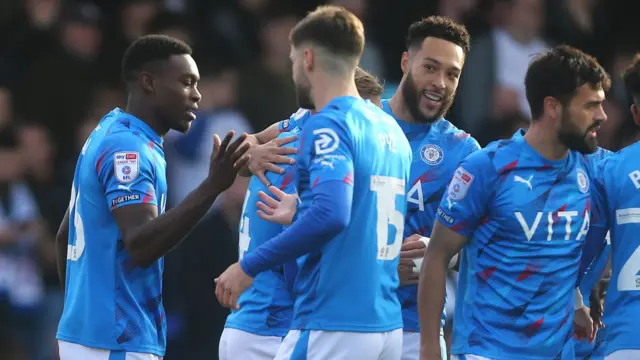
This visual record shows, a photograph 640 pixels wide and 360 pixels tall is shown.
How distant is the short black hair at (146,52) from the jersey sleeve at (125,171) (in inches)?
22.3

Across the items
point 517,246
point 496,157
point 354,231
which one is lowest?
point 517,246

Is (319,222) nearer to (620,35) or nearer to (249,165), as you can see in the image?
(249,165)

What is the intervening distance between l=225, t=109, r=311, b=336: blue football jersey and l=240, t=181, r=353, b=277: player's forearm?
1.52 meters

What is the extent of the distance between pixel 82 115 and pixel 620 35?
5564mm

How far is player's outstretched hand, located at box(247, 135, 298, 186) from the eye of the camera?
6137mm

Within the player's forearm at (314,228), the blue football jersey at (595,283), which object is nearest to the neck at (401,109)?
the blue football jersey at (595,283)

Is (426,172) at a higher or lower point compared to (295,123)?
lower

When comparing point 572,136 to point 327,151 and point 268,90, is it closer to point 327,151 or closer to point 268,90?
point 327,151

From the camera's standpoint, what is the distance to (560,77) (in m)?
5.82

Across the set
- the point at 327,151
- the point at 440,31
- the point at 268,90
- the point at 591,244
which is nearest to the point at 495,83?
the point at 268,90

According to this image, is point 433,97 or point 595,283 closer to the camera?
point 595,283

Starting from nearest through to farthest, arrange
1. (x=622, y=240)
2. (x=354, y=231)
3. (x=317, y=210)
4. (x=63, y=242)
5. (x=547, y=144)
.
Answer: (x=317, y=210) → (x=354, y=231) → (x=547, y=144) → (x=622, y=240) → (x=63, y=242)

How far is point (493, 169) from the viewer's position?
5.72 m

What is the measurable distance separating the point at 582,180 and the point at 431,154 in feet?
3.96
